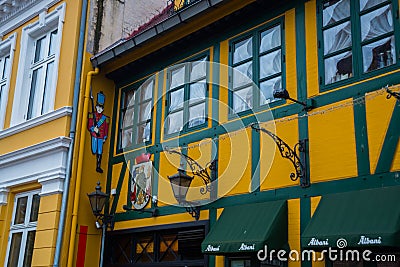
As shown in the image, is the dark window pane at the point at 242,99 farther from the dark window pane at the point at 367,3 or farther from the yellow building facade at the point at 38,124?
the yellow building facade at the point at 38,124

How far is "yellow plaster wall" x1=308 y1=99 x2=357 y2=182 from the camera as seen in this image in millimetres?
6547

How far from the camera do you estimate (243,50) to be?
8.45 metres

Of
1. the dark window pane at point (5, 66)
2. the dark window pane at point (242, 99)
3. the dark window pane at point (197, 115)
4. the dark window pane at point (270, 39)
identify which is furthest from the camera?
the dark window pane at point (5, 66)

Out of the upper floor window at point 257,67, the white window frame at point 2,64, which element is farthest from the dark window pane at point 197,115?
the white window frame at point 2,64

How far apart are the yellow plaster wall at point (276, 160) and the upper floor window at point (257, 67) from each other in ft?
1.78

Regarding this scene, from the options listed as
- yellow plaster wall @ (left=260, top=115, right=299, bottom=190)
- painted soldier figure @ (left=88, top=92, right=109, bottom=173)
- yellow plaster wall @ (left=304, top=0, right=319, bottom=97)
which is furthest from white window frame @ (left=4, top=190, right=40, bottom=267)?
yellow plaster wall @ (left=304, top=0, right=319, bottom=97)

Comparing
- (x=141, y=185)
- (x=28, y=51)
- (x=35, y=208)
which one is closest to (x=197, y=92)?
(x=141, y=185)

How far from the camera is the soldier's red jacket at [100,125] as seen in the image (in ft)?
34.0

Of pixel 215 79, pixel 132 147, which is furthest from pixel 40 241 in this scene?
pixel 215 79

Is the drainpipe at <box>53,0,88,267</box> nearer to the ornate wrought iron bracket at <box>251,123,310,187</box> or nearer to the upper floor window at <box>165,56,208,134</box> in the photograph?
the upper floor window at <box>165,56,208,134</box>

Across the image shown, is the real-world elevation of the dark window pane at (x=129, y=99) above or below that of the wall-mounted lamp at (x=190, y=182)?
above

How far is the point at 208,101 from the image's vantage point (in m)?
8.76

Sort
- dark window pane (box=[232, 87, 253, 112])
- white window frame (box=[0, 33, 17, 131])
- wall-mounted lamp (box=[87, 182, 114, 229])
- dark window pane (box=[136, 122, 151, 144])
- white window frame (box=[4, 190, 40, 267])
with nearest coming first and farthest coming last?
dark window pane (box=[232, 87, 253, 112]), wall-mounted lamp (box=[87, 182, 114, 229]), dark window pane (box=[136, 122, 151, 144]), white window frame (box=[4, 190, 40, 267]), white window frame (box=[0, 33, 17, 131])

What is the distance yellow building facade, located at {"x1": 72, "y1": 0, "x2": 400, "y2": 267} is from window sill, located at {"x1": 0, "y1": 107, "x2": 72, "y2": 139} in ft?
1.49
